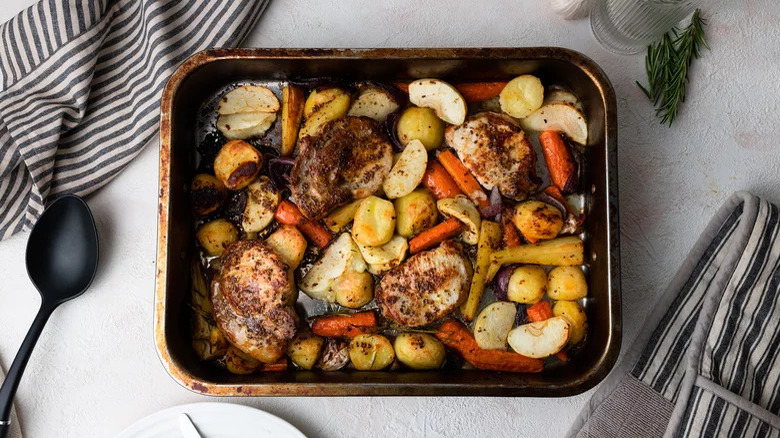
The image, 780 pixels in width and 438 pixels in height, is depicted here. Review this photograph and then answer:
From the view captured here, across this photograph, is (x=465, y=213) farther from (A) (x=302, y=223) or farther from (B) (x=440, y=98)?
(A) (x=302, y=223)

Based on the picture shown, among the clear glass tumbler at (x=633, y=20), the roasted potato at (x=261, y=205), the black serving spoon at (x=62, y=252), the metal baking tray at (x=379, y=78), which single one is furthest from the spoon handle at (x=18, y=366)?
the clear glass tumbler at (x=633, y=20)

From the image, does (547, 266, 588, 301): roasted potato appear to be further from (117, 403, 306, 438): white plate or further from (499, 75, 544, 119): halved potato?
(117, 403, 306, 438): white plate

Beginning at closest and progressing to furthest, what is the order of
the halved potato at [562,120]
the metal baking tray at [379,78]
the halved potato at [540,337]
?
the metal baking tray at [379,78] < the halved potato at [540,337] < the halved potato at [562,120]

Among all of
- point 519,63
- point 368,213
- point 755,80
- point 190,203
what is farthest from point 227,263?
point 755,80

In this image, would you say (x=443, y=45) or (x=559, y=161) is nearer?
(x=559, y=161)

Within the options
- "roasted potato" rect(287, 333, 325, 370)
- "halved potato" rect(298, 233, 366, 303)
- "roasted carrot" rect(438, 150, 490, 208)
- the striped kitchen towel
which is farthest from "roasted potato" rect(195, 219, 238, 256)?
the striped kitchen towel

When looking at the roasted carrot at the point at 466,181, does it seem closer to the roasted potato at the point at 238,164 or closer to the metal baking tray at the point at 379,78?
the metal baking tray at the point at 379,78

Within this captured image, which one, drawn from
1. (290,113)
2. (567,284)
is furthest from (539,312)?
(290,113)
